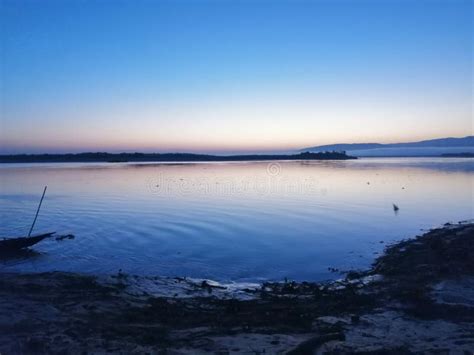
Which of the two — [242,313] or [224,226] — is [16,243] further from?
[242,313]

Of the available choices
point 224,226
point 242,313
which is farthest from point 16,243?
point 242,313

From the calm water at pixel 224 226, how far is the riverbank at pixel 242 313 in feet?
5.48

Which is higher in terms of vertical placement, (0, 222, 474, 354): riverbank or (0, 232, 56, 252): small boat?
(0, 232, 56, 252): small boat

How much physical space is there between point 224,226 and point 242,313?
1008 cm

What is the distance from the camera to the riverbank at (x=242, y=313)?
5883mm

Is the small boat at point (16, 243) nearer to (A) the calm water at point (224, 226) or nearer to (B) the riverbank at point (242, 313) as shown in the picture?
(A) the calm water at point (224, 226)

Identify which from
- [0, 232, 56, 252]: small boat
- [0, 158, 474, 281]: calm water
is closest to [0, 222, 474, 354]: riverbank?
[0, 158, 474, 281]: calm water

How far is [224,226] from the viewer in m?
17.5

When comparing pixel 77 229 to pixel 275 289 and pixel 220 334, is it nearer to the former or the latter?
pixel 275 289

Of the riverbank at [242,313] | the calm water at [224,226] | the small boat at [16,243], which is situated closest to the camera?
the riverbank at [242,313]

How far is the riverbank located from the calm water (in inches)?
65.8

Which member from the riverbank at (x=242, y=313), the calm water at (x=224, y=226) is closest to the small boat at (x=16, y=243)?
the calm water at (x=224, y=226)

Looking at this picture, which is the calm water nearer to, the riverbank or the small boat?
the small boat

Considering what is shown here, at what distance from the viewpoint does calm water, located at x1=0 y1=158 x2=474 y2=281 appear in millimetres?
11773
